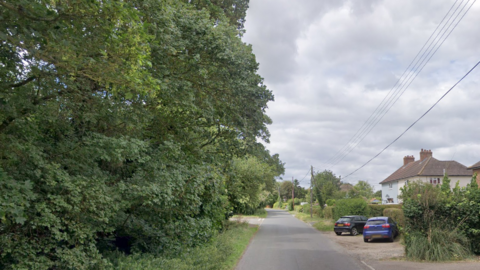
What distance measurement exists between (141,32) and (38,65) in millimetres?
1823

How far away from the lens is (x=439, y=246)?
13.5 m

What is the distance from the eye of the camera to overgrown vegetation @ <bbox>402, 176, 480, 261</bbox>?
44.6 ft

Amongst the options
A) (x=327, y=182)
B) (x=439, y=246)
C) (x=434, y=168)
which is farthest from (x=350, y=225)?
(x=327, y=182)

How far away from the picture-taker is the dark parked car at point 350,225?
26.2 metres

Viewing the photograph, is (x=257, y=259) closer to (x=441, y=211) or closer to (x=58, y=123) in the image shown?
(x=441, y=211)

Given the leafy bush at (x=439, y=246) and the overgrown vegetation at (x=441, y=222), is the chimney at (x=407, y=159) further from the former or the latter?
the leafy bush at (x=439, y=246)

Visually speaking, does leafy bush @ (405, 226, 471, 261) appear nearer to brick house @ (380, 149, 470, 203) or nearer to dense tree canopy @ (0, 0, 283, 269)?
dense tree canopy @ (0, 0, 283, 269)

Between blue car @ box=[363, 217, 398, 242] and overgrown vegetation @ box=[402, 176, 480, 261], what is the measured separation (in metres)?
6.16

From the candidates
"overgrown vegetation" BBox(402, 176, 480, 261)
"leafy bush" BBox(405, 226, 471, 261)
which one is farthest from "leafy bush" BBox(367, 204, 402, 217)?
"leafy bush" BBox(405, 226, 471, 261)

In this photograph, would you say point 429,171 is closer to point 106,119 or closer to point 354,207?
point 354,207

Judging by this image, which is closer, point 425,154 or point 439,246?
point 439,246

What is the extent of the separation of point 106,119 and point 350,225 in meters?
21.8

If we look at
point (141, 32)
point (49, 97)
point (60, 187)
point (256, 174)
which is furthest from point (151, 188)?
point (256, 174)

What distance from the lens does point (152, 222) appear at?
390 inches
